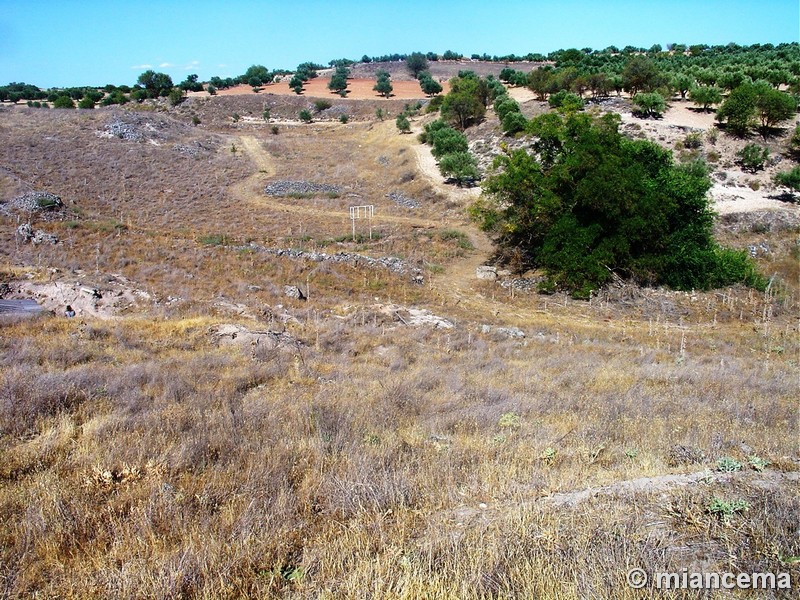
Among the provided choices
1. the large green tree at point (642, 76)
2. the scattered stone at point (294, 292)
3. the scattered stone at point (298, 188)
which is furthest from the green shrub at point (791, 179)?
the scattered stone at point (294, 292)

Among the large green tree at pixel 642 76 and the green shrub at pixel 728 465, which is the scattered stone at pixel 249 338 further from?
the large green tree at pixel 642 76

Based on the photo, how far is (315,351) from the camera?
11.2 m

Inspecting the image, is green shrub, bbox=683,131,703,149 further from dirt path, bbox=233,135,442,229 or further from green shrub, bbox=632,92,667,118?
dirt path, bbox=233,135,442,229

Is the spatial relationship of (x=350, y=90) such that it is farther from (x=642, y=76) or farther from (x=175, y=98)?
(x=642, y=76)

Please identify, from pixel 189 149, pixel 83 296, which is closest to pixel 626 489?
pixel 83 296

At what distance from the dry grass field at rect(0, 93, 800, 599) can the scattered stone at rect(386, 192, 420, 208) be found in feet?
53.3

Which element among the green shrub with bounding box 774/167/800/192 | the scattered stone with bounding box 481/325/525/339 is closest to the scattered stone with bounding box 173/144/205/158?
the scattered stone with bounding box 481/325/525/339

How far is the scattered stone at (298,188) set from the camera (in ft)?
123

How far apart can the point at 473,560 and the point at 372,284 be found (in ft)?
53.8

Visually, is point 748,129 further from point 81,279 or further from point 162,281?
point 81,279

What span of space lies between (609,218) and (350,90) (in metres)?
79.6

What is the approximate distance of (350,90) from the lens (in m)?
90.2
